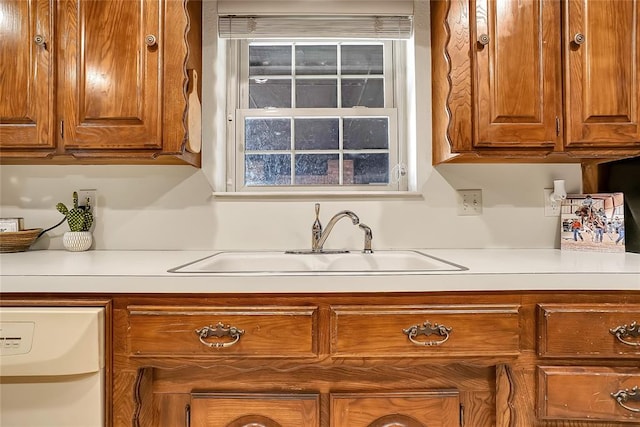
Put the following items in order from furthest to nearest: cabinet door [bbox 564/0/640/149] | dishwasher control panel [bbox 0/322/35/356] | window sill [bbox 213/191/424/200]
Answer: window sill [bbox 213/191/424/200] < cabinet door [bbox 564/0/640/149] < dishwasher control panel [bbox 0/322/35/356]

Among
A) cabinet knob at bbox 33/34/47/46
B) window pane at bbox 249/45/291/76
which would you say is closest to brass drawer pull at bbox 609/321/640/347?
window pane at bbox 249/45/291/76

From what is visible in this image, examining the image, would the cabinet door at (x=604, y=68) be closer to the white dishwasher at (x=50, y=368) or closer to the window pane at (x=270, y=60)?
the window pane at (x=270, y=60)

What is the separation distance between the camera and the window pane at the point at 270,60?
187 cm

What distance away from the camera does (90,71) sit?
1368 mm

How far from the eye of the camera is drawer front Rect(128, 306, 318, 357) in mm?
1035

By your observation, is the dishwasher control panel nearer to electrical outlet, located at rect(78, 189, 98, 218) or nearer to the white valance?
electrical outlet, located at rect(78, 189, 98, 218)

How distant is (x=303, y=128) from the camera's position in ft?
6.10

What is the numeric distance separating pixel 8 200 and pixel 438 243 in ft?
6.18

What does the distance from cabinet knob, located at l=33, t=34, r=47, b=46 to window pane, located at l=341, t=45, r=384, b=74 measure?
47.2 inches

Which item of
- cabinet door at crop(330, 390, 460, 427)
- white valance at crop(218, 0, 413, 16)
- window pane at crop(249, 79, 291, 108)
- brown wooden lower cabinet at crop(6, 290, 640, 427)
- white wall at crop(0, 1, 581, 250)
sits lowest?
cabinet door at crop(330, 390, 460, 427)

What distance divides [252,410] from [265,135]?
1200 mm

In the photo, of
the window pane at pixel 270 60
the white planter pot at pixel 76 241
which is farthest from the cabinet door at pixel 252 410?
the window pane at pixel 270 60

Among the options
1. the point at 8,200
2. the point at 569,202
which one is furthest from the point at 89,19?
the point at 569,202

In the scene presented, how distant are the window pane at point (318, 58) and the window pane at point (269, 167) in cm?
43
